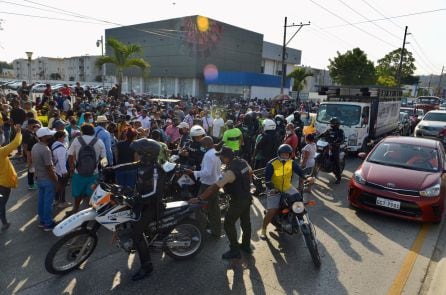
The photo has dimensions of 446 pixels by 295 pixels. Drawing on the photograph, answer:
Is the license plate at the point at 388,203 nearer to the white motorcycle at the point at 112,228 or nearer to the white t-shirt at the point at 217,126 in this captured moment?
the white motorcycle at the point at 112,228

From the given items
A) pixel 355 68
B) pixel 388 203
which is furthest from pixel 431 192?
pixel 355 68

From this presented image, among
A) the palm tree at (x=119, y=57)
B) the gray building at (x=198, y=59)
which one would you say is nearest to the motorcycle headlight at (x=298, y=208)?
the palm tree at (x=119, y=57)

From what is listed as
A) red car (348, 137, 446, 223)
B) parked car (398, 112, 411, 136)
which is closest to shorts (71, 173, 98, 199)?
red car (348, 137, 446, 223)

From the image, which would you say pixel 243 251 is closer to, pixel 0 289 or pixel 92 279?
pixel 92 279

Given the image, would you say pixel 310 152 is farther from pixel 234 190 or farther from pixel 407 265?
pixel 234 190

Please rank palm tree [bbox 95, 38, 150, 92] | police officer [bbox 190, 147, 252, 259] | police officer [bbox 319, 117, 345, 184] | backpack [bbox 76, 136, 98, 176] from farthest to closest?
palm tree [bbox 95, 38, 150, 92] → police officer [bbox 319, 117, 345, 184] → backpack [bbox 76, 136, 98, 176] → police officer [bbox 190, 147, 252, 259]

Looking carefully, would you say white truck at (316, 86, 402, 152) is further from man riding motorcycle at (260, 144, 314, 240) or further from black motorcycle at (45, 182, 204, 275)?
black motorcycle at (45, 182, 204, 275)

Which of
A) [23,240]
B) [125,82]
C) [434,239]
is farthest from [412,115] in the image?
[125,82]

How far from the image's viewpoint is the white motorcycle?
4066 mm

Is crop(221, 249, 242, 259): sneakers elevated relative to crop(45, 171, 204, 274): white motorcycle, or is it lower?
lower

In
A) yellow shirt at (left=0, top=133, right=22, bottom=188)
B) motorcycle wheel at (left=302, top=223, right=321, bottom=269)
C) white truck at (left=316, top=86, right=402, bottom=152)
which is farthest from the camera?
white truck at (left=316, top=86, right=402, bottom=152)

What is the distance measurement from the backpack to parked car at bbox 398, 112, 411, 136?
18.0 m

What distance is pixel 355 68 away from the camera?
45.0m

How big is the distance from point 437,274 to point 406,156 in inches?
130
